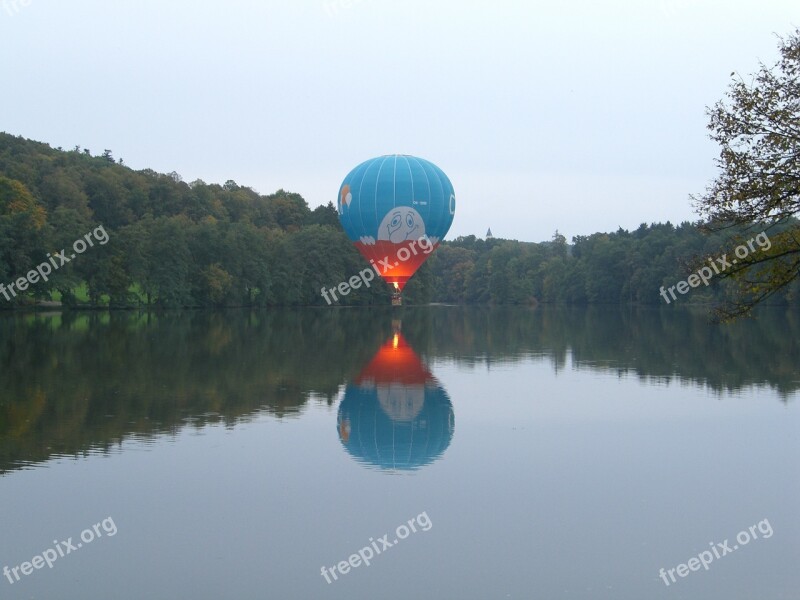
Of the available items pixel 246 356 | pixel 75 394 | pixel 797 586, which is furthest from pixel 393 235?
pixel 797 586

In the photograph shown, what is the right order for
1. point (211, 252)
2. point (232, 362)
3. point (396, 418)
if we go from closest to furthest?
point (396, 418) → point (232, 362) → point (211, 252)

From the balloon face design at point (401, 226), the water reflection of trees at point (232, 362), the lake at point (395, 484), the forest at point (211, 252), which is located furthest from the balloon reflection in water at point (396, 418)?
the balloon face design at point (401, 226)

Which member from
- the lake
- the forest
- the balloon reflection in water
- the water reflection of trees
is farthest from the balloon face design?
the lake

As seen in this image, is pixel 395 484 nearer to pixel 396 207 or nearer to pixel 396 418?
pixel 396 418

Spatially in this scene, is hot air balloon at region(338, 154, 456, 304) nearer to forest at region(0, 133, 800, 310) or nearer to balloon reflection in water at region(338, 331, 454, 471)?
forest at region(0, 133, 800, 310)

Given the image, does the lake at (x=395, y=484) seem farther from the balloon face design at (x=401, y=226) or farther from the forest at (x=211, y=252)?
the balloon face design at (x=401, y=226)

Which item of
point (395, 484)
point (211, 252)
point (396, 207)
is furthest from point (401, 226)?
point (395, 484)
